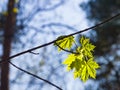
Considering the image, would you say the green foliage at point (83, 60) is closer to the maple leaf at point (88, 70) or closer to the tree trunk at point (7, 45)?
the maple leaf at point (88, 70)

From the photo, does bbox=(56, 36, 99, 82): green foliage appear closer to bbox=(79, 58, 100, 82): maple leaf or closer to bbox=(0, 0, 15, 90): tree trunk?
bbox=(79, 58, 100, 82): maple leaf

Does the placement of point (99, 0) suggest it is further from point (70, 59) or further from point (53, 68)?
point (70, 59)

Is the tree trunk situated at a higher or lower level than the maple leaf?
higher

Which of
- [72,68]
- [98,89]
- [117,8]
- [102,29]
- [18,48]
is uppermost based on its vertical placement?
[117,8]

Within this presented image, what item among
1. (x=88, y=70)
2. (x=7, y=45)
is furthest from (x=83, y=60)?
(x=7, y=45)

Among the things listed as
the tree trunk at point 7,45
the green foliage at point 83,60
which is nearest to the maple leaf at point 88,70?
the green foliage at point 83,60

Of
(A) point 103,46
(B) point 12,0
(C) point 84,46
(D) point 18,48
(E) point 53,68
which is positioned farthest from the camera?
(A) point 103,46

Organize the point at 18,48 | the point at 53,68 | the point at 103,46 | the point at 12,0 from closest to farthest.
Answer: the point at 12,0
the point at 18,48
the point at 53,68
the point at 103,46

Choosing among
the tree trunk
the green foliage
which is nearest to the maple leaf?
the green foliage

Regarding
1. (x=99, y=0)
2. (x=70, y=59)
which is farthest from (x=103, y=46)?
(x=70, y=59)

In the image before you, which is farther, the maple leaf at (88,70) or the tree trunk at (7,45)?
the tree trunk at (7,45)

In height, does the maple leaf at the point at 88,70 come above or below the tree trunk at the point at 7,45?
below
